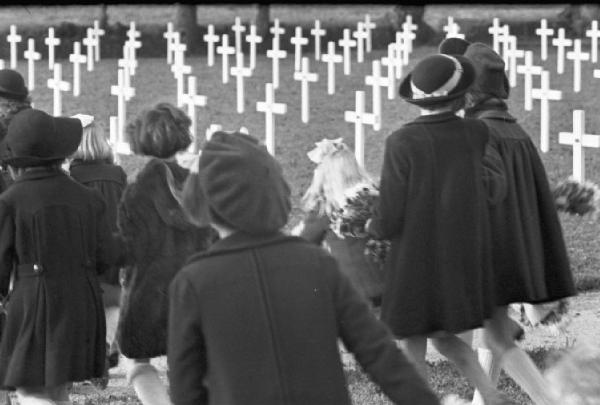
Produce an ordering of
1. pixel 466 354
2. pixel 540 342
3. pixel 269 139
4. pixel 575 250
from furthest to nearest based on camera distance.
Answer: pixel 269 139, pixel 575 250, pixel 540 342, pixel 466 354

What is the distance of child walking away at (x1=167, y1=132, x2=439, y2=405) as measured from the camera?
11.5ft

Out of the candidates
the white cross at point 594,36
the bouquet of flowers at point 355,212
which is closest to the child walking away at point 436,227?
the bouquet of flowers at point 355,212

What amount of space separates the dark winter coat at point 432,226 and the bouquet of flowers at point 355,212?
690 mm

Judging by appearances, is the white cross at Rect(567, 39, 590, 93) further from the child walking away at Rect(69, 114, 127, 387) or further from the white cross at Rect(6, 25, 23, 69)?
the child walking away at Rect(69, 114, 127, 387)

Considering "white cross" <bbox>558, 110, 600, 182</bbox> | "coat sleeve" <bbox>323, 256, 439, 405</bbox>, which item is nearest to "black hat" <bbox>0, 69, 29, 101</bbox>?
"coat sleeve" <bbox>323, 256, 439, 405</bbox>

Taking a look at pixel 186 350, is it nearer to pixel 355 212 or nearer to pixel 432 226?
pixel 432 226

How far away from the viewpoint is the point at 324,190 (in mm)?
6508

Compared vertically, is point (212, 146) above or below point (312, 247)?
above

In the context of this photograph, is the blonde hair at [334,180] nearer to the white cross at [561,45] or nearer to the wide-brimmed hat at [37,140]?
the wide-brimmed hat at [37,140]

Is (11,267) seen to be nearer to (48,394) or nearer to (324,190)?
(48,394)

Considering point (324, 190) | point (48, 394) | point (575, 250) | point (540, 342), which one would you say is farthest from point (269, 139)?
point (48, 394)

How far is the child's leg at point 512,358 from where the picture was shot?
5.83 meters

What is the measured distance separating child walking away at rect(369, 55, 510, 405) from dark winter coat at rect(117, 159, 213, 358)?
2.73ft

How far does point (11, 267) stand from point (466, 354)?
5.77 feet
